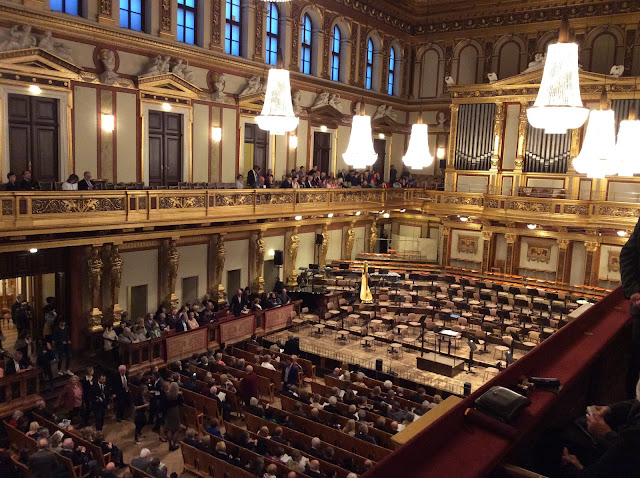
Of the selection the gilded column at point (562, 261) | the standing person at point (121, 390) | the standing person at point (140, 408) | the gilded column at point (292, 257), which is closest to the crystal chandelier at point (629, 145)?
the standing person at point (140, 408)

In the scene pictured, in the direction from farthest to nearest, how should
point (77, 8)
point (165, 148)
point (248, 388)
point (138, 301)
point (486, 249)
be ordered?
point (486, 249), point (165, 148), point (138, 301), point (77, 8), point (248, 388)

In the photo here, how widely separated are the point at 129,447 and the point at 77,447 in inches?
89.9

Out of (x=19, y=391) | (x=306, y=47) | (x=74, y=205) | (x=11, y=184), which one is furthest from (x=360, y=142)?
(x=306, y=47)

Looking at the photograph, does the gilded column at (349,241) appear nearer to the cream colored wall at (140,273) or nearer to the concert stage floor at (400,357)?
the concert stage floor at (400,357)

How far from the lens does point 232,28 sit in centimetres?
2194

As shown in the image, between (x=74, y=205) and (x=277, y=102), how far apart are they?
844 centimetres

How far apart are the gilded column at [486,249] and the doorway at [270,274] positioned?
36.4ft

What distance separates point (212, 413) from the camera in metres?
13.0

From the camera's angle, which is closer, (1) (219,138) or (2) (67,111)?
(2) (67,111)

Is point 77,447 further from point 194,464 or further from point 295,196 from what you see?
point 295,196

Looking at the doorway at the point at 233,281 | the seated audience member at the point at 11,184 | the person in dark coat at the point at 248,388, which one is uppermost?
the seated audience member at the point at 11,184

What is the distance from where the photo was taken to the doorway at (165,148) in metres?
19.4

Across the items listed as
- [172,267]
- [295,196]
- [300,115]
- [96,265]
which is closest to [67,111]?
[96,265]

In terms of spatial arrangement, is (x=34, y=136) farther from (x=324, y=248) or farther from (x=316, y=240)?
(x=324, y=248)
